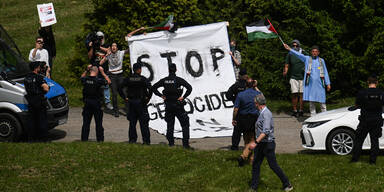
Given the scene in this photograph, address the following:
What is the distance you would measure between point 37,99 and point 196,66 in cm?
448

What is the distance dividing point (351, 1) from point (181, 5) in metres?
5.76

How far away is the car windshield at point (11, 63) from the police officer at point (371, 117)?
26.4 feet

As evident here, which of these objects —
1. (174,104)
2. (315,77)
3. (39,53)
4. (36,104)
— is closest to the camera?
(174,104)

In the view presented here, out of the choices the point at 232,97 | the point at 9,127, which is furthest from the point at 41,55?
the point at 232,97

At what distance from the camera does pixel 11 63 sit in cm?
1470

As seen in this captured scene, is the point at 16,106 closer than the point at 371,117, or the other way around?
the point at 371,117

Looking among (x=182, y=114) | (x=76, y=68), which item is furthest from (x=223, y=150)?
(x=76, y=68)

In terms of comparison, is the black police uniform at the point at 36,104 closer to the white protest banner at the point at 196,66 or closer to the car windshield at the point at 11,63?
the car windshield at the point at 11,63

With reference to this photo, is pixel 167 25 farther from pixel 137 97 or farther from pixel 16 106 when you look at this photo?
A: pixel 16 106

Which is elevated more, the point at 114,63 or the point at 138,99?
the point at 114,63

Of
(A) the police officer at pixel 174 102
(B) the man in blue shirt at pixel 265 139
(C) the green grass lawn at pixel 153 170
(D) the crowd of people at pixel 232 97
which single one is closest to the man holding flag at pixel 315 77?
(D) the crowd of people at pixel 232 97

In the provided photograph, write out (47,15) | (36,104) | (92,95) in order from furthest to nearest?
(47,15)
(92,95)
(36,104)

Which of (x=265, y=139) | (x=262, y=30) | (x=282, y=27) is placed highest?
(x=262, y=30)

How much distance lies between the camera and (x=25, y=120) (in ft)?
44.9
